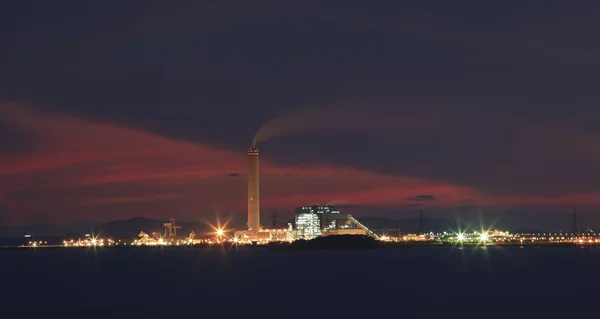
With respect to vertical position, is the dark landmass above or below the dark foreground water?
above

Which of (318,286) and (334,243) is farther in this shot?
(334,243)

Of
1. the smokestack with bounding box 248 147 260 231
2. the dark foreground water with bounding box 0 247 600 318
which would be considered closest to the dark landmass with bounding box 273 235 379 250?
the smokestack with bounding box 248 147 260 231

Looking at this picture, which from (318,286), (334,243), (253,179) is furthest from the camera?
(334,243)

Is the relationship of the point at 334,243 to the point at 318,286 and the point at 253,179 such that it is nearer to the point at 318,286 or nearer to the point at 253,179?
the point at 253,179

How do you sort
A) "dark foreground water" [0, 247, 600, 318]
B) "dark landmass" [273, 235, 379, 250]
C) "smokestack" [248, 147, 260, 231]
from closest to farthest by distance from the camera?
"dark foreground water" [0, 247, 600, 318], "smokestack" [248, 147, 260, 231], "dark landmass" [273, 235, 379, 250]

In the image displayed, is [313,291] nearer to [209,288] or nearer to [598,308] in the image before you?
[209,288]

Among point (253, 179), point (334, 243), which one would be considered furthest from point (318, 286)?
point (334, 243)

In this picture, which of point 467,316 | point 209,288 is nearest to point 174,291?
point 209,288

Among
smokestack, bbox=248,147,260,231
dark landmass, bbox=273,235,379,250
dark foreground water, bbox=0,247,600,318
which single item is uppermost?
smokestack, bbox=248,147,260,231

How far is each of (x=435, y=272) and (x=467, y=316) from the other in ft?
156

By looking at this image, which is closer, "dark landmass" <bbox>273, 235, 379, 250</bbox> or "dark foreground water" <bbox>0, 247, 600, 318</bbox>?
"dark foreground water" <bbox>0, 247, 600, 318</bbox>

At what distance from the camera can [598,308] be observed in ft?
214

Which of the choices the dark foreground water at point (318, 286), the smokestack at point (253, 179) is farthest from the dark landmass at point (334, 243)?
the dark foreground water at point (318, 286)

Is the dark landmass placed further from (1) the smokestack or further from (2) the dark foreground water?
(2) the dark foreground water
